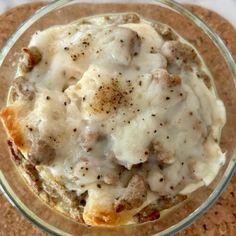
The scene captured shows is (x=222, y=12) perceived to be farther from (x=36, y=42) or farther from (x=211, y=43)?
(x=36, y=42)

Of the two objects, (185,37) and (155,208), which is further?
(185,37)

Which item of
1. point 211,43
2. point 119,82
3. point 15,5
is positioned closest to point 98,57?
point 119,82

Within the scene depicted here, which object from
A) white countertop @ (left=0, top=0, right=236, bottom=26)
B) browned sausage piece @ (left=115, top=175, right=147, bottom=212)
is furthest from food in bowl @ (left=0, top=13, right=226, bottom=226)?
white countertop @ (left=0, top=0, right=236, bottom=26)

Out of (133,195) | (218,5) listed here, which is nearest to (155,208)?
(133,195)

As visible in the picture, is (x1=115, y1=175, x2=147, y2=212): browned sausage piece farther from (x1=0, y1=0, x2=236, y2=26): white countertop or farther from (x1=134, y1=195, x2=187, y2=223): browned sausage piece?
(x1=0, y1=0, x2=236, y2=26): white countertop

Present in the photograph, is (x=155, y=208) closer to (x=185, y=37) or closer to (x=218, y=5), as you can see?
(x=185, y=37)

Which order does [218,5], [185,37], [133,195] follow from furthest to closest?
[218,5]
[185,37]
[133,195]

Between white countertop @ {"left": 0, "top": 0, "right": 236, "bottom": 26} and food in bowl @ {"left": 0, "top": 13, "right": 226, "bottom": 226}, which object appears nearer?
food in bowl @ {"left": 0, "top": 13, "right": 226, "bottom": 226}
